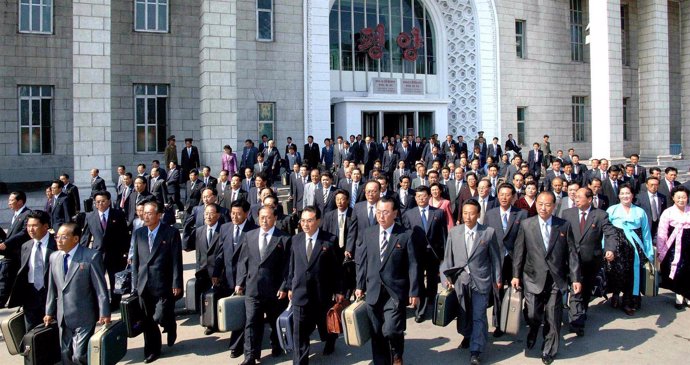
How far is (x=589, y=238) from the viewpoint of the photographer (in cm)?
751

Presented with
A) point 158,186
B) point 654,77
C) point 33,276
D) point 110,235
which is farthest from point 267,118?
point 654,77

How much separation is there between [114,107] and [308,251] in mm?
15233

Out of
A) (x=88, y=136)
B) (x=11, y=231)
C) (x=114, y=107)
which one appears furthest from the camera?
(x=114, y=107)

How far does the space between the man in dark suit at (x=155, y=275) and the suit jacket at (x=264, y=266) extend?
0.78 meters

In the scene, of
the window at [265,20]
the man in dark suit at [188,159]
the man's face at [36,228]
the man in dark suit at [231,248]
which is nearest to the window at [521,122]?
the window at [265,20]

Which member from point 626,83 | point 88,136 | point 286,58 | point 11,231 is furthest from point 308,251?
point 626,83

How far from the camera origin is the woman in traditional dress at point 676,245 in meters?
7.85

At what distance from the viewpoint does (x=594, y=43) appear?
73.4 feet

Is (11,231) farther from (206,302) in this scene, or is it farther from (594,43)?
(594,43)

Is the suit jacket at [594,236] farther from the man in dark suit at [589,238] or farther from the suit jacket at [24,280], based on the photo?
the suit jacket at [24,280]

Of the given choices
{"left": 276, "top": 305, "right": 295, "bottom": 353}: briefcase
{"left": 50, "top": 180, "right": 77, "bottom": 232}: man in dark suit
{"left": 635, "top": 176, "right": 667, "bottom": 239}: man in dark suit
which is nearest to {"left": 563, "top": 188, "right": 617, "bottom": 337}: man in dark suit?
{"left": 635, "top": 176, "right": 667, "bottom": 239}: man in dark suit

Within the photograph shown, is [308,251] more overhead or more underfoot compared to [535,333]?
more overhead

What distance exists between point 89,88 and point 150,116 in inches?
185

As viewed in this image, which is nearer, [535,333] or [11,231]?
[535,333]
